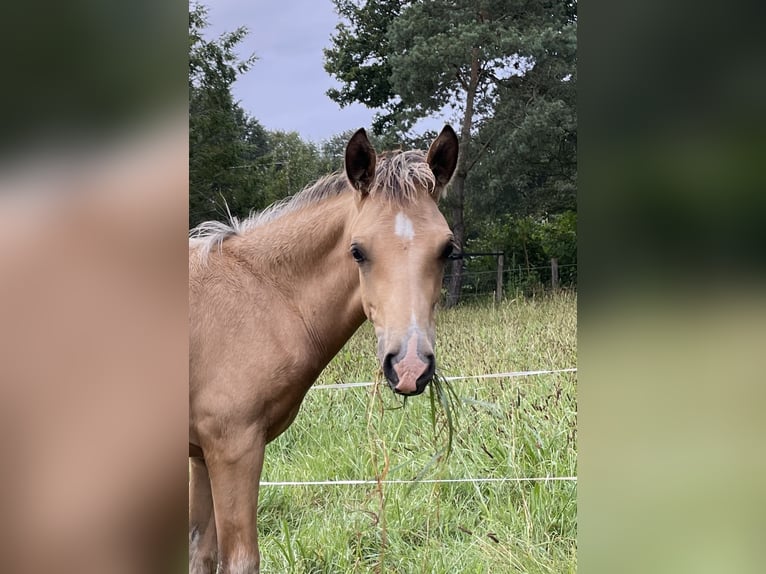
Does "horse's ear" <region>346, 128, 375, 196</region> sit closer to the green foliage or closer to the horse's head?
the horse's head

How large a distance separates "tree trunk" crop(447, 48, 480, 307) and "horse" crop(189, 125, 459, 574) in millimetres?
45

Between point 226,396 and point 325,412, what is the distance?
30cm

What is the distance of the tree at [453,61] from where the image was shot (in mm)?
1464

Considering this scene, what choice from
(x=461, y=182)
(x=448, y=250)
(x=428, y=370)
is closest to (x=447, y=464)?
(x=428, y=370)

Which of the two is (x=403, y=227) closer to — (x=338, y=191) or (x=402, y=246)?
(x=402, y=246)

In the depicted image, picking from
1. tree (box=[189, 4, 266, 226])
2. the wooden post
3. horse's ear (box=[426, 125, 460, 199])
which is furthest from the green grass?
tree (box=[189, 4, 266, 226])

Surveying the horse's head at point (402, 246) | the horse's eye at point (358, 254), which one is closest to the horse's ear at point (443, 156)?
the horse's head at point (402, 246)

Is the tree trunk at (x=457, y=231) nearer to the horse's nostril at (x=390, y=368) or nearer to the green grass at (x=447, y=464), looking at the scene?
the green grass at (x=447, y=464)

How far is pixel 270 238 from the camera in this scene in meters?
1.66

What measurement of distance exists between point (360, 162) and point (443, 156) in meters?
0.21

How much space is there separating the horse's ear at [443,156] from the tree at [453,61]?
0.04 meters
